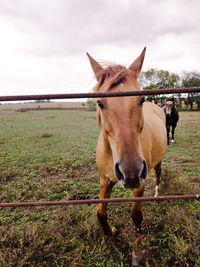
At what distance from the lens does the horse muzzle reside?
1.81m

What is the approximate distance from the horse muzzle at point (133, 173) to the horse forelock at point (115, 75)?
81 centimetres

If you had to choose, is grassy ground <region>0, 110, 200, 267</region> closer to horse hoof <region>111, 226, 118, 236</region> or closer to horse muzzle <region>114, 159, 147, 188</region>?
horse hoof <region>111, 226, 118, 236</region>

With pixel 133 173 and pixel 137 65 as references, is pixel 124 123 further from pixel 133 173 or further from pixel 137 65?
pixel 137 65

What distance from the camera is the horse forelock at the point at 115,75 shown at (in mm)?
2287

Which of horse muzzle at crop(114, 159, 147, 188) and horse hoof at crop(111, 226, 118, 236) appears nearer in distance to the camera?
horse muzzle at crop(114, 159, 147, 188)

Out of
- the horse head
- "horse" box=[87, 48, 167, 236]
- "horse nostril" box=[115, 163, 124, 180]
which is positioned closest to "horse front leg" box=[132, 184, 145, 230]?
"horse" box=[87, 48, 167, 236]

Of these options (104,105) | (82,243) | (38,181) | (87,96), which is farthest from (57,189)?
(87,96)

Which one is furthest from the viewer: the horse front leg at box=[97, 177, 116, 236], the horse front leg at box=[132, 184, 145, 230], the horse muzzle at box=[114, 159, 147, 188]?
the horse front leg at box=[97, 177, 116, 236]

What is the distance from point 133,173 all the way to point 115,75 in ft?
3.22

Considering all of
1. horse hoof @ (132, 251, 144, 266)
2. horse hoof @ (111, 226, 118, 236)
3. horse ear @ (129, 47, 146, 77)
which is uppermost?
horse ear @ (129, 47, 146, 77)

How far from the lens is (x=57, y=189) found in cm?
504

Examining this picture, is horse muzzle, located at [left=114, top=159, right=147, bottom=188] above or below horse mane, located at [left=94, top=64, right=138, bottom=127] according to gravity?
below

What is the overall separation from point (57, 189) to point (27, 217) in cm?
122

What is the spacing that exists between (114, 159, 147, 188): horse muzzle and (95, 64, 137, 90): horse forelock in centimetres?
81
